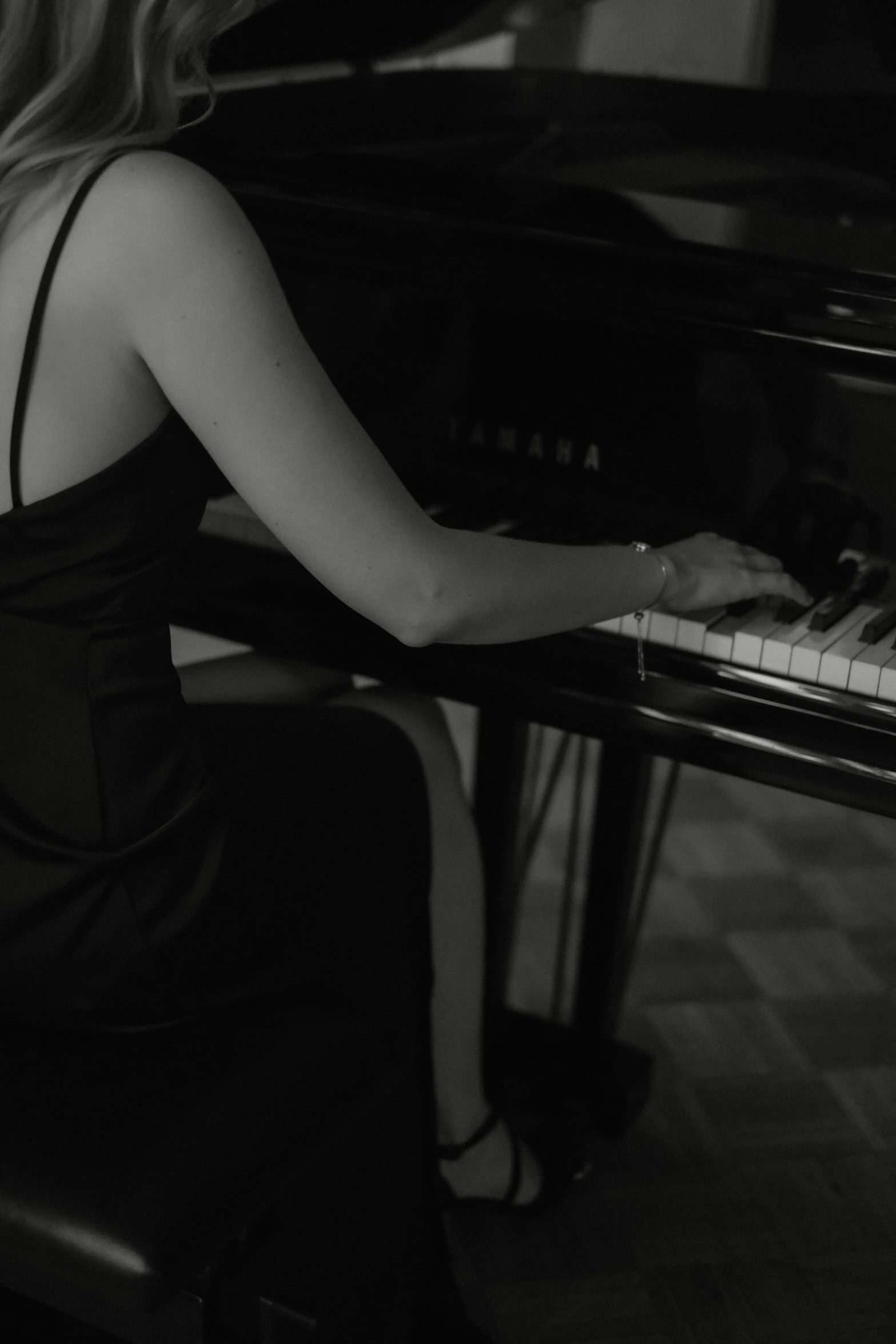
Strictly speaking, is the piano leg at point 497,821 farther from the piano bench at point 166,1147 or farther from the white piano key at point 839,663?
the piano bench at point 166,1147

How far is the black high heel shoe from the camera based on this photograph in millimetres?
1796

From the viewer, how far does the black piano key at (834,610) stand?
4.66 ft

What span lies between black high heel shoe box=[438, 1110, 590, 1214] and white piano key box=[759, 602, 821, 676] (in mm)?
690

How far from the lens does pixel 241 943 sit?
1.30 meters

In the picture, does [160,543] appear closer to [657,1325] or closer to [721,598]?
[721,598]

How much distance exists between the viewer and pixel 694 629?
56.3 inches

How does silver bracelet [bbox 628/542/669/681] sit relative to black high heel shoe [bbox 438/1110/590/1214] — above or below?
above

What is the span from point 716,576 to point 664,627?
0.08 m

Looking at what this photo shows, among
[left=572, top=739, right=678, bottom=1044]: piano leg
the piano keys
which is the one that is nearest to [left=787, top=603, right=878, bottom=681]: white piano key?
the piano keys

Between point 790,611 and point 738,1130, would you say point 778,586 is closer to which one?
point 790,611

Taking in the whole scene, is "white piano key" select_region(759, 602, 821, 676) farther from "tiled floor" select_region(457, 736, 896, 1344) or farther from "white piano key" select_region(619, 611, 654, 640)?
"tiled floor" select_region(457, 736, 896, 1344)

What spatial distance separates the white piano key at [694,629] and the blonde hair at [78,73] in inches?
24.8

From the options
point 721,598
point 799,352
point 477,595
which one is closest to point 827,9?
point 799,352

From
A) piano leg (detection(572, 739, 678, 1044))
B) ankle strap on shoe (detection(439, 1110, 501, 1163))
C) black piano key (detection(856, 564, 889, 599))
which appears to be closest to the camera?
black piano key (detection(856, 564, 889, 599))
